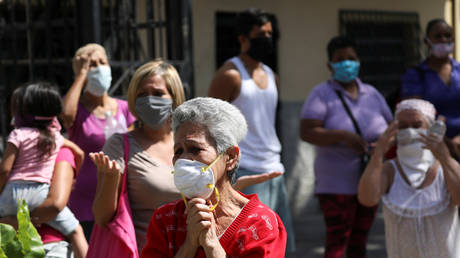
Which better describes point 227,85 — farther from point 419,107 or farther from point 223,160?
point 223,160

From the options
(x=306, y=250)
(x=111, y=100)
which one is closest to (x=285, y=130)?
(x=306, y=250)

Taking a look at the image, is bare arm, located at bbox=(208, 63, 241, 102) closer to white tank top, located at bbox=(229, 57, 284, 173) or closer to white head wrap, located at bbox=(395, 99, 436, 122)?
white tank top, located at bbox=(229, 57, 284, 173)

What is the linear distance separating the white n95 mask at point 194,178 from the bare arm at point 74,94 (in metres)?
1.89

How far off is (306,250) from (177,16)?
113 inches

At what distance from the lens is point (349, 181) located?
16.8 feet

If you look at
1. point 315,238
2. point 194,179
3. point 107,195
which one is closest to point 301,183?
point 315,238

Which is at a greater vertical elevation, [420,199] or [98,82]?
[98,82]

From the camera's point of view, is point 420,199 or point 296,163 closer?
point 420,199

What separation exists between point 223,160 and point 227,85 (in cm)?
212

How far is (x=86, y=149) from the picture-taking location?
14.2ft

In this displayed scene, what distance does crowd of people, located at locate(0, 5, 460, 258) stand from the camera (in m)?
2.62

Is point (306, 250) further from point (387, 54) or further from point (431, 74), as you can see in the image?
point (387, 54)

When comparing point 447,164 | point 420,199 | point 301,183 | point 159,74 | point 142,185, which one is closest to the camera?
point 142,185

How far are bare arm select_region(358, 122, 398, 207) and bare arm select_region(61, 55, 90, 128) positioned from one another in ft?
5.97
